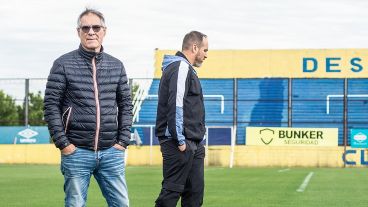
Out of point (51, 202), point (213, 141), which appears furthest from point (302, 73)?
point (51, 202)

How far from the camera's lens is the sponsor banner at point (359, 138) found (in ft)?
122

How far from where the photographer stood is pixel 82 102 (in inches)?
278

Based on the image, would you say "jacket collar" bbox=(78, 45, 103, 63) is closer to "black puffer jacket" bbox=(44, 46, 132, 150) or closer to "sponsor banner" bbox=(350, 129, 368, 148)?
"black puffer jacket" bbox=(44, 46, 132, 150)

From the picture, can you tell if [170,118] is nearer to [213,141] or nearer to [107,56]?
[107,56]

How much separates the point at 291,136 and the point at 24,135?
A: 1205cm

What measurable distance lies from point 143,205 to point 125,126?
271 inches

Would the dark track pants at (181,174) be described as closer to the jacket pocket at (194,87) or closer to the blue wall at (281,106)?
the jacket pocket at (194,87)

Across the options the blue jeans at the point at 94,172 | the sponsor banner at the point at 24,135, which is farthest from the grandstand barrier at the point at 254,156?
the blue jeans at the point at 94,172

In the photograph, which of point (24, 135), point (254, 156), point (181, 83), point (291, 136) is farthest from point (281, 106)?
point (181, 83)

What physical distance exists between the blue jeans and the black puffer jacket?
0.27 feet

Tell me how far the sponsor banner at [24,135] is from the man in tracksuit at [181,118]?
3149 centimetres

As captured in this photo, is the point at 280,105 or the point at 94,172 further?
the point at 280,105

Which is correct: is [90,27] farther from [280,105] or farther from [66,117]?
[280,105]

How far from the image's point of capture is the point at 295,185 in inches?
780
